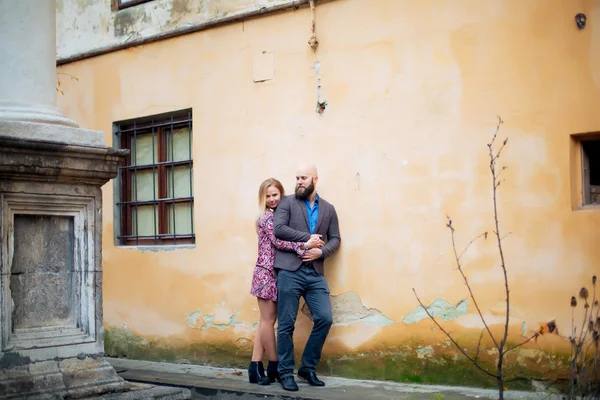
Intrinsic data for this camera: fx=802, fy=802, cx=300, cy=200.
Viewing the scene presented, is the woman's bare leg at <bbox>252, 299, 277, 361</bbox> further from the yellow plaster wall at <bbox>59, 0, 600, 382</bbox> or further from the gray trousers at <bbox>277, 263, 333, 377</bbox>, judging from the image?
the yellow plaster wall at <bbox>59, 0, 600, 382</bbox>

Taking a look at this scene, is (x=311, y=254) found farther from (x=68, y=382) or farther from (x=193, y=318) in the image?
(x=68, y=382)

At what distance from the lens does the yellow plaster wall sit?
6.09 m

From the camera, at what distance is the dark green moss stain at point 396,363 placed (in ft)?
20.1

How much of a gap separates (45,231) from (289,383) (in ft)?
8.96

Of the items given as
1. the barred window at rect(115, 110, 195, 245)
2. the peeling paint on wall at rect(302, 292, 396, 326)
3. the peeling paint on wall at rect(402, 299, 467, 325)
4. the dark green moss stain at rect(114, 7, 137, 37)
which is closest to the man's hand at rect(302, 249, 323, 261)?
the peeling paint on wall at rect(302, 292, 396, 326)

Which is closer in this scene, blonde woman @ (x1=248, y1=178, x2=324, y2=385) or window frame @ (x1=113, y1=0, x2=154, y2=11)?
blonde woman @ (x1=248, y1=178, x2=324, y2=385)

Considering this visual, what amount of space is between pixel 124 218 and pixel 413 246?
3.83m

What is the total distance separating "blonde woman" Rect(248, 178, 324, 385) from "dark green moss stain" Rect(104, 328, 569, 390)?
1.69 feet

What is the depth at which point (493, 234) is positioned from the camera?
251 inches

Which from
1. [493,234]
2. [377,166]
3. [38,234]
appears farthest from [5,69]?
[493,234]

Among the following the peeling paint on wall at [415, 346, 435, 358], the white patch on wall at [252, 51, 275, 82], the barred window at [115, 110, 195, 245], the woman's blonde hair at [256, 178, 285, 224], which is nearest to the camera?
the peeling paint on wall at [415, 346, 435, 358]

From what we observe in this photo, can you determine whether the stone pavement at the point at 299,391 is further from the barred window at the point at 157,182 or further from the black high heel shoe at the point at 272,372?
the barred window at the point at 157,182

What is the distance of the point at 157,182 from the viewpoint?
8.88m

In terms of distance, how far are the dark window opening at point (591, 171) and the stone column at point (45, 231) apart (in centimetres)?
337
